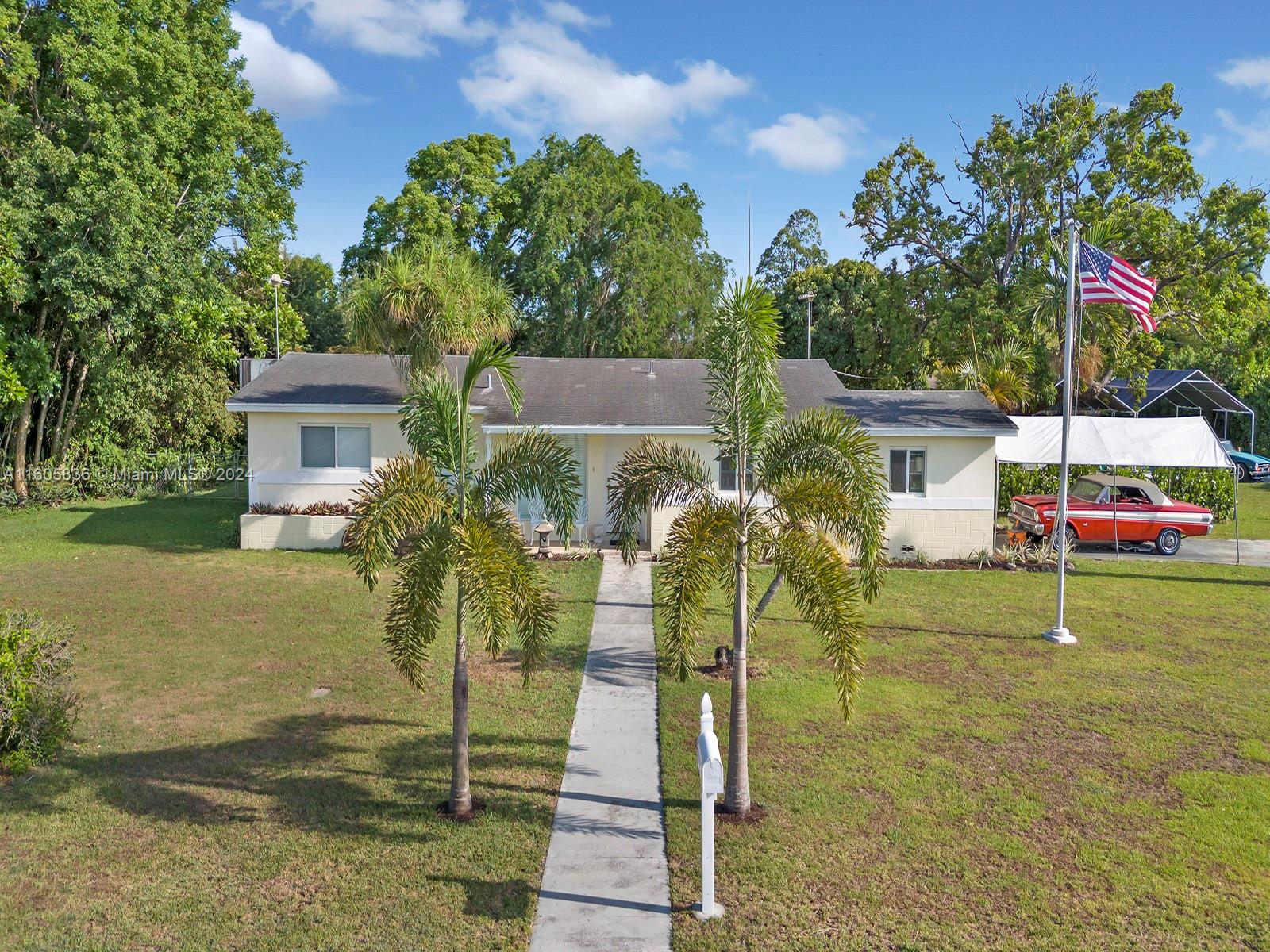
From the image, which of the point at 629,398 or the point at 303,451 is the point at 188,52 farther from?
the point at 629,398

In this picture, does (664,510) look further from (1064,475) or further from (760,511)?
(760,511)

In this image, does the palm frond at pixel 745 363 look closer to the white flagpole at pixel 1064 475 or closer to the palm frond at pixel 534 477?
the palm frond at pixel 534 477

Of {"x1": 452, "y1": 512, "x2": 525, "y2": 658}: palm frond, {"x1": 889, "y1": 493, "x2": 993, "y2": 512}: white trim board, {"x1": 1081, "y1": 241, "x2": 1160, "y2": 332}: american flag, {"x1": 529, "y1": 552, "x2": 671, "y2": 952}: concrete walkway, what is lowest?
{"x1": 529, "y1": 552, "x2": 671, "y2": 952}: concrete walkway

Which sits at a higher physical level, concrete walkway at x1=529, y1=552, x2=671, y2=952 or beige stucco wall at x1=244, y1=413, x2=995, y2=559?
beige stucco wall at x1=244, y1=413, x2=995, y2=559

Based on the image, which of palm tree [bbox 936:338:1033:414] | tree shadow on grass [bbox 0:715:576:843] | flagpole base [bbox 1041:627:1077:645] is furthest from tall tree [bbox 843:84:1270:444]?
tree shadow on grass [bbox 0:715:576:843]

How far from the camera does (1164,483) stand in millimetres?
24359

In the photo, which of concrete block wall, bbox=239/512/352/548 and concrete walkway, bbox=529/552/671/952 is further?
concrete block wall, bbox=239/512/352/548

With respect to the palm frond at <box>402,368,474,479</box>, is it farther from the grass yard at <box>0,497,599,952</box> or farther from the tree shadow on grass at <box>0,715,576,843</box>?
the grass yard at <box>0,497,599,952</box>

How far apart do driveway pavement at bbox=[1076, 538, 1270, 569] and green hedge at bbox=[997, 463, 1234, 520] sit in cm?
250

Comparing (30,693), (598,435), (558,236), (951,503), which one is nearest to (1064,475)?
(951,503)

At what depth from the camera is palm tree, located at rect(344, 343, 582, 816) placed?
720 centimetres

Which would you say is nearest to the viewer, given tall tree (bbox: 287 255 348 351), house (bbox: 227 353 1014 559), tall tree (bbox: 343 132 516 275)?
house (bbox: 227 353 1014 559)

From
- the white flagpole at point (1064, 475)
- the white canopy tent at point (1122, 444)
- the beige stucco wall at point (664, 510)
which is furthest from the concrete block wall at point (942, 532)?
the white flagpole at point (1064, 475)

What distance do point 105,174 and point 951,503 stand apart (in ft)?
68.7
